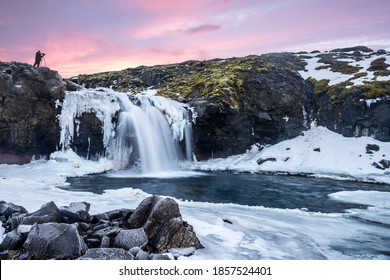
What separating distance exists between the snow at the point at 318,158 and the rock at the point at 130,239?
16.2 m

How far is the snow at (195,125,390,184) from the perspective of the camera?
19156 millimetres

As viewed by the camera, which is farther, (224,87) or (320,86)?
(320,86)

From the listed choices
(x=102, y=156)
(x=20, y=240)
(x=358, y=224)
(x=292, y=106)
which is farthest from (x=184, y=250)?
(x=292, y=106)

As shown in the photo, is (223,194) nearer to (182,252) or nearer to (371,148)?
(182,252)

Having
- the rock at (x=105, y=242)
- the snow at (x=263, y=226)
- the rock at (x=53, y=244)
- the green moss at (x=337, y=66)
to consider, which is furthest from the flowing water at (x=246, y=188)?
the green moss at (x=337, y=66)

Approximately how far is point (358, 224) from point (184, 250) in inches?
240

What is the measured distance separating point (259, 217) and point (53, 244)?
6.00m

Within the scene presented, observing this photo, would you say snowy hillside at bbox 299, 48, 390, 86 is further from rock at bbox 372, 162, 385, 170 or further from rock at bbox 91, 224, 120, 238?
rock at bbox 91, 224, 120, 238

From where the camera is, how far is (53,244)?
4.75 metres

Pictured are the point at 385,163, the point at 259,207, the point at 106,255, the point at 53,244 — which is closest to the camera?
the point at 106,255

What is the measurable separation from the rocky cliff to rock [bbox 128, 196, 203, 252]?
15.2m

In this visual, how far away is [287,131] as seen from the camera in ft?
85.7

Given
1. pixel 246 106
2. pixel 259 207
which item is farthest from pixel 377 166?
pixel 259 207

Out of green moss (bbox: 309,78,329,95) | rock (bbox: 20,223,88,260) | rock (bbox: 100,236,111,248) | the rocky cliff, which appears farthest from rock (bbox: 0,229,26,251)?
green moss (bbox: 309,78,329,95)
